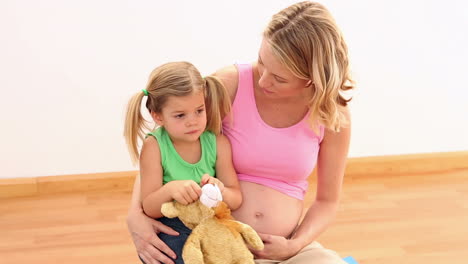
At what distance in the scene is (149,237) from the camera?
160 cm

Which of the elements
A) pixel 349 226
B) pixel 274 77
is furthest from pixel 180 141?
pixel 349 226

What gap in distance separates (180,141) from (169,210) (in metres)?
0.19

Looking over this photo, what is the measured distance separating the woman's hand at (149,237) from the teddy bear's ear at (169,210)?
115 millimetres

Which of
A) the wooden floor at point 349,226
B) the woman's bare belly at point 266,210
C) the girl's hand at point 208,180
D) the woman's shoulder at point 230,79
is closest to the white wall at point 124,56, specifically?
the wooden floor at point 349,226

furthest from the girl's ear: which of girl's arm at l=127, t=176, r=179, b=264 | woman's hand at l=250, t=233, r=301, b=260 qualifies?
woman's hand at l=250, t=233, r=301, b=260

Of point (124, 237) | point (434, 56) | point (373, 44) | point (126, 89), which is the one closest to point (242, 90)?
point (124, 237)

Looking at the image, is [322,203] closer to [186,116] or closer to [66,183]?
[186,116]

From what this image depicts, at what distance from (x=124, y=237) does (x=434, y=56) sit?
176cm

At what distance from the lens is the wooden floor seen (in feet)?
8.73

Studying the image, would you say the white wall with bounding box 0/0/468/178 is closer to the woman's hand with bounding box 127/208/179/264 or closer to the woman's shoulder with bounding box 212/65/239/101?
the woman's shoulder with bounding box 212/65/239/101

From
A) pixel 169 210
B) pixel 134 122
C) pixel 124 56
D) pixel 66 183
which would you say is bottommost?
pixel 66 183

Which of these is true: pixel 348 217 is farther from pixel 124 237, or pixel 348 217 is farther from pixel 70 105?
pixel 70 105

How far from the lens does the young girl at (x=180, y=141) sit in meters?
1.50

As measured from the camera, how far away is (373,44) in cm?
331
